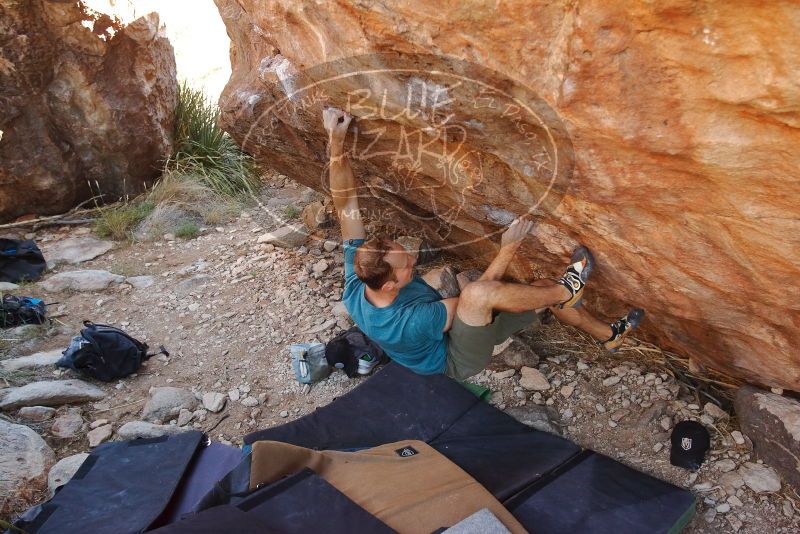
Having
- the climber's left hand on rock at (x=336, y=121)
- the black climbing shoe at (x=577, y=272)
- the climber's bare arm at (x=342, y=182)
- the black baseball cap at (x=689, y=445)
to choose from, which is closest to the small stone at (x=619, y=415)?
the black baseball cap at (x=689, y=445)

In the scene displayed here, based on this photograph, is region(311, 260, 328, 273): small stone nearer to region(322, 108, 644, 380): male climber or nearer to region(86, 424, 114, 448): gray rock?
region(322, 108, 644, 380): male climber

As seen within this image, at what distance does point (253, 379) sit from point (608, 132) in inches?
105

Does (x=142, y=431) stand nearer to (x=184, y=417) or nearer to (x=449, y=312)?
(x=184, y=417)

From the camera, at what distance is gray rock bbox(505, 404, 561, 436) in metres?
3.29

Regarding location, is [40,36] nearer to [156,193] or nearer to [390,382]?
[156,193]

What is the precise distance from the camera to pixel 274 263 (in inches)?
199

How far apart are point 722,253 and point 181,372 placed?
10.1 ft

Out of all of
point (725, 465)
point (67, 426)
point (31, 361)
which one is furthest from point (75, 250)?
point (725, 465)

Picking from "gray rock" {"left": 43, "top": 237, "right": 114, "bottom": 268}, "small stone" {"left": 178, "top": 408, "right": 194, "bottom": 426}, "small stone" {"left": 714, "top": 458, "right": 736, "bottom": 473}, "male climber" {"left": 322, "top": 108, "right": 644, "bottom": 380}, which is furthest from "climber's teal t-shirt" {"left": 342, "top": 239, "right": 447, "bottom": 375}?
"gray rock" {"left": 43, "top": 237, "right": 114, "bottom": 268}

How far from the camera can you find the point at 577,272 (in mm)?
2828

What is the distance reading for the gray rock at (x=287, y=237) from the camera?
17.2ft

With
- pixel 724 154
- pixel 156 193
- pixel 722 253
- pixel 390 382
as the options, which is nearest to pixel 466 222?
pixel 390 382

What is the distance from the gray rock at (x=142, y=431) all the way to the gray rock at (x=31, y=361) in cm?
86

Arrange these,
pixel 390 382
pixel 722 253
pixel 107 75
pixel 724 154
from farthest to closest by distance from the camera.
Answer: pixel 107 75, pixel 390 382, pixel 722 253, pixel 724 154
